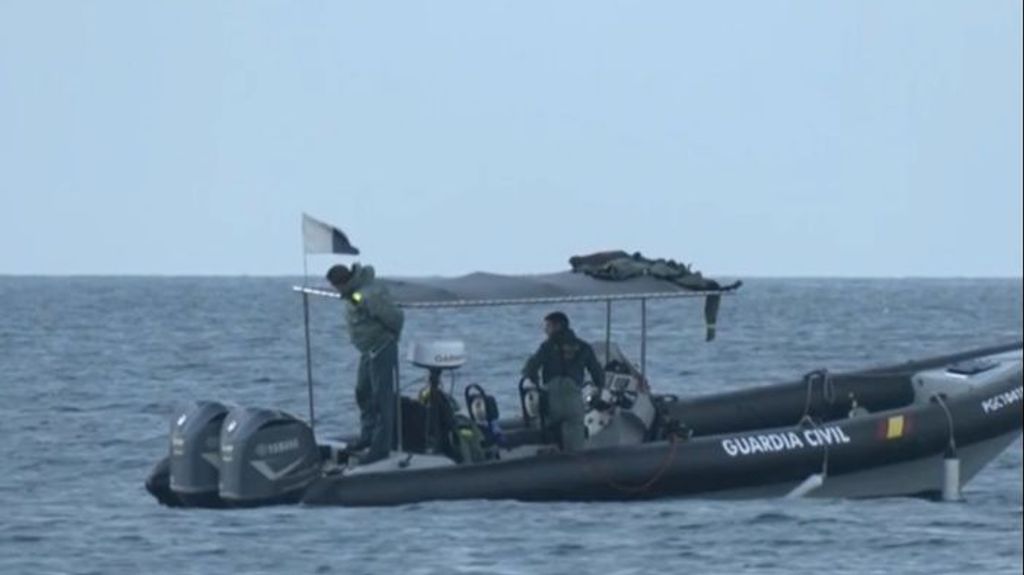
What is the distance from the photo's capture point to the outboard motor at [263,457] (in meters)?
21.1

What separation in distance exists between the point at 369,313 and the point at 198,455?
4.82ft

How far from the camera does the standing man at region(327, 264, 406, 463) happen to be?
70.3ft

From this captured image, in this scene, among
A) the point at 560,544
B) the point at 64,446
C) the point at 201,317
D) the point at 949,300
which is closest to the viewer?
the point at 560,544

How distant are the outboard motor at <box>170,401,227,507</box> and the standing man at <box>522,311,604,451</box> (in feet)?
7.45

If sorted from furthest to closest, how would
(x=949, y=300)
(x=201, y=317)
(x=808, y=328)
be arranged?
(x=949, y=300), (x=201, y=317), (x=808, y=328)

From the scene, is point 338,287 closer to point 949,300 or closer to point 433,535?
point 433,535

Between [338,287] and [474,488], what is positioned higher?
[338,287]

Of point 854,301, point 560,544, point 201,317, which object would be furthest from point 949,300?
point 560,544

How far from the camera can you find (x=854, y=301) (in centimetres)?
11825

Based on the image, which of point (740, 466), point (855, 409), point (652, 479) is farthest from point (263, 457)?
point (855, 409)

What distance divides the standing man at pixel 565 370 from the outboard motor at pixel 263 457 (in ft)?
5.88

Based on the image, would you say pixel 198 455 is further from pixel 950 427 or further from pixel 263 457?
pixel 950 427

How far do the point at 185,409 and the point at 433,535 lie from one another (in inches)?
91.0

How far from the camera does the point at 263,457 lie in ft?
69.6
